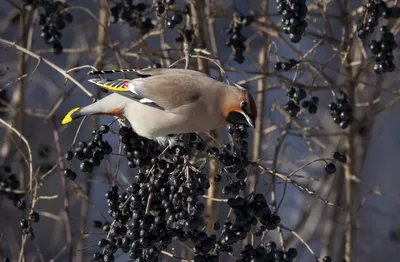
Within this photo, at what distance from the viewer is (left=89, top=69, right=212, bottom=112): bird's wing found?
274 cm

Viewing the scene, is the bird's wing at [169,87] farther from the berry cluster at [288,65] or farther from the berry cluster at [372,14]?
the berry cluster at [372,14]

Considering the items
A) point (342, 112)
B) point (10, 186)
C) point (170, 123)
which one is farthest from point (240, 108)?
point (10, 186)

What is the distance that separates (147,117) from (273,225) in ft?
2.08

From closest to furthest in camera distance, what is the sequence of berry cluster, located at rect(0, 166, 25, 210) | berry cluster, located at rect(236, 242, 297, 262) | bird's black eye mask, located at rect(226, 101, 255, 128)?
berry cluster, located at rect(236, 242, 297, 262)
bird's black eye mask, located at rect(226, 101, 255, 128)
berry cluster, located at rect(0, 166, 25, 210)

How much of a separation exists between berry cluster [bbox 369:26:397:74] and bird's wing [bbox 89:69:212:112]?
2.60ft

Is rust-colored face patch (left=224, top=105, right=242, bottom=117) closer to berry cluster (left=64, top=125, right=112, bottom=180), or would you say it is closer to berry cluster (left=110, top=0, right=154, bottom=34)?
berry cluster (left=64, top=125, right=112, bottom=180)

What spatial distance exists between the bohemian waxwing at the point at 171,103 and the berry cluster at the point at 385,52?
29.0 inches

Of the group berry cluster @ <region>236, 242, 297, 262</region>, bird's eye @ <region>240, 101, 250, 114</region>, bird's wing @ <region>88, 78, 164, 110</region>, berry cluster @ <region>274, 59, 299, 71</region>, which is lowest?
berry cluster @ <region>236, 242, 297, 262</region>

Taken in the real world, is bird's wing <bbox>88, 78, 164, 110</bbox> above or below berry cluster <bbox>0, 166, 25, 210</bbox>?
above

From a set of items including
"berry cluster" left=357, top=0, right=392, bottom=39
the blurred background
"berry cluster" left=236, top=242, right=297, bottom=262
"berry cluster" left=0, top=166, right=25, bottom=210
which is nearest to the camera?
"berry cluster" left=236, top=242, right=297, bottom=262

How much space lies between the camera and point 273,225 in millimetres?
2467

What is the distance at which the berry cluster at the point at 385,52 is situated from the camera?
3084 mm

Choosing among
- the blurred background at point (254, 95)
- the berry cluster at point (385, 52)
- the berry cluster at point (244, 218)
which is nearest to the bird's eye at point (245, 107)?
the blurred background at point (254, 95)

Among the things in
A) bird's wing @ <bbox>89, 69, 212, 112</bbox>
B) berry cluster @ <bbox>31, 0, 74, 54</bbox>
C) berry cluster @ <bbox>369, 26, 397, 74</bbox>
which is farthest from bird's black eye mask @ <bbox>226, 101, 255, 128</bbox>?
berry cluster @ <bbox>31, 0, 74, 54</bbox>
